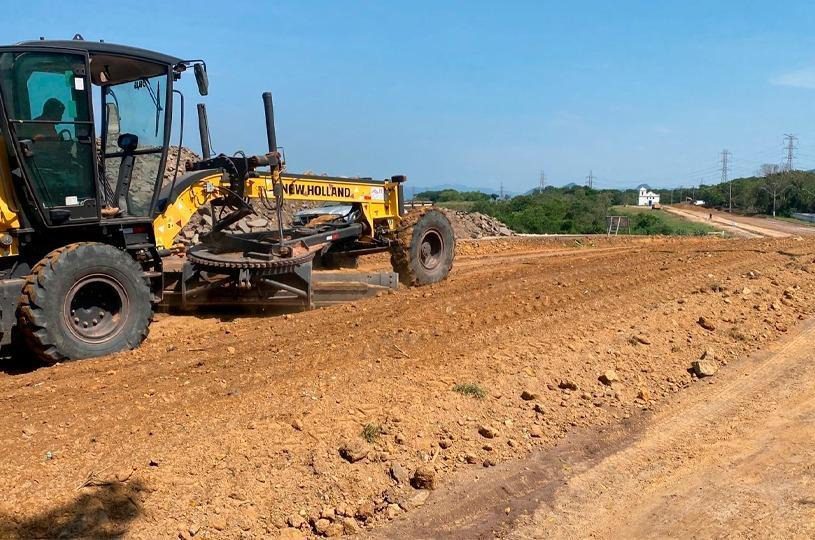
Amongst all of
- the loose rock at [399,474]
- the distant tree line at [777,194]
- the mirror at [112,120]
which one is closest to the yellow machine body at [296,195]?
the mirror at [112,120]

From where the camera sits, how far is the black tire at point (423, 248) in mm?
9898

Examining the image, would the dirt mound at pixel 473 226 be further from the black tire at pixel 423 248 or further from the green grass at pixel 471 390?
the green grass at pixel 471 390

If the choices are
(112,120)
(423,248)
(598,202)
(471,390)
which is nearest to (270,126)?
(112,120)

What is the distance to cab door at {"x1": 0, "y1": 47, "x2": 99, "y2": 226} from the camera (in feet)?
19.5

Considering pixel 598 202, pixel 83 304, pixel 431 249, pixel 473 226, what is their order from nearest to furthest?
pixel 83 304 < pixel 431 249 < pixel 473 226 < pixel 598 202

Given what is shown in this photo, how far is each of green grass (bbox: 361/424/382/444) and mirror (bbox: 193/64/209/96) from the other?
4.42 meters

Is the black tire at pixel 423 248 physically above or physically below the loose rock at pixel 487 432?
above

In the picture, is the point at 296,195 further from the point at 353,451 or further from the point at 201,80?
the point at 353,451

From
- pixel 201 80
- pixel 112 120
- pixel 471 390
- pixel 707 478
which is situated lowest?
pixel 707 478

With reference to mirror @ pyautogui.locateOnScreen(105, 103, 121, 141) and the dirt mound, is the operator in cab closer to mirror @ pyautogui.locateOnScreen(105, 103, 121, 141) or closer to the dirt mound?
mirror @ pyautogui.locateOnScreen(105, 103, 121, 141)

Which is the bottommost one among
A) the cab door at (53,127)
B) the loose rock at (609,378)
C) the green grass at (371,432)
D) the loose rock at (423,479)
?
the loose rock at (423,479)

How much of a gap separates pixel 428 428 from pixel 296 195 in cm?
487

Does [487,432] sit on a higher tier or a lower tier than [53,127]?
lower

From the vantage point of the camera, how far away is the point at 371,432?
4.42 m
